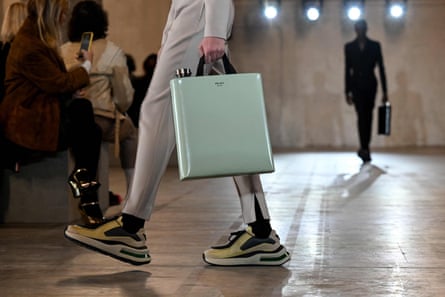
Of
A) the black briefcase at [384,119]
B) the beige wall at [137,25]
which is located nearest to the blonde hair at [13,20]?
the black briefcase at [384,119]

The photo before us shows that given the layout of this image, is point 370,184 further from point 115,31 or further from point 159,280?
point 115,31

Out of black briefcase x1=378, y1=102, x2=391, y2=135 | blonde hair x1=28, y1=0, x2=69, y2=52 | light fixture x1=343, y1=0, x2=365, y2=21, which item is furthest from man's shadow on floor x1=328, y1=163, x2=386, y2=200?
light fixture x1=343, y1=0, x2=365, y2=21

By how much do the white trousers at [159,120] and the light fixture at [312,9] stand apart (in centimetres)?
1230

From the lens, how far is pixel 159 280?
11.1ft

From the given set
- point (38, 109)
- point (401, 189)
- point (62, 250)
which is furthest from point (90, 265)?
point (401, 189)

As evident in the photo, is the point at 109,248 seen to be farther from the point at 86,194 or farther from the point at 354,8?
the point at 354,8

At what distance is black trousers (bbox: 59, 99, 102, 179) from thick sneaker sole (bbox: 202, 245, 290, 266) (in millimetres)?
1445

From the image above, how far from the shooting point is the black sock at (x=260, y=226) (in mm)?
3715

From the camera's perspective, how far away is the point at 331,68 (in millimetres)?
15703

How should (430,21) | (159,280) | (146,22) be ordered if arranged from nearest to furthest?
(159,280) → (146,22) → (430,21)

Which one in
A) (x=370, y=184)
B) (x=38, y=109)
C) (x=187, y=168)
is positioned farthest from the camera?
(x=370, y=184)

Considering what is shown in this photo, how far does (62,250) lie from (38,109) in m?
1.05

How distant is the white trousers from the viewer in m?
3.50

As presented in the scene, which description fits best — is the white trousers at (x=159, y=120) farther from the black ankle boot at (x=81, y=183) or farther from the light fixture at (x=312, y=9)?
the light fixture at (x=312, y=9)
